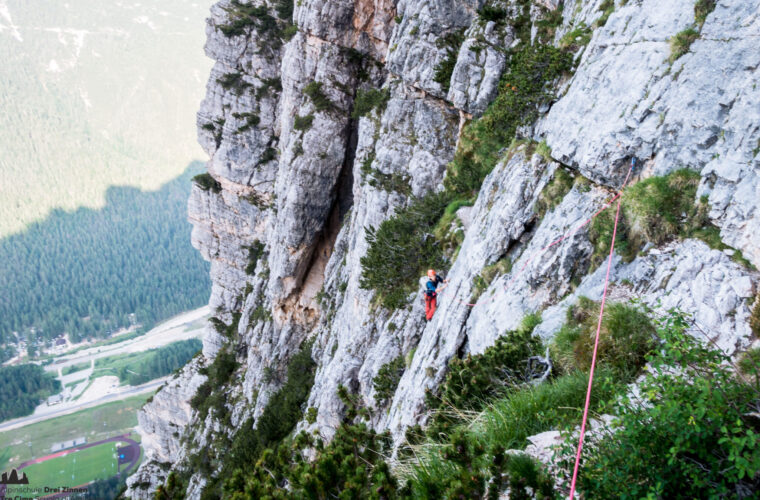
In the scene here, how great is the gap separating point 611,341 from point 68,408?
140 metres

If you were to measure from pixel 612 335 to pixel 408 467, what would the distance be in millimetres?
3110

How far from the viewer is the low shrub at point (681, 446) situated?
3.05 meters

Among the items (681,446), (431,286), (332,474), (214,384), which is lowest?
(214,384)

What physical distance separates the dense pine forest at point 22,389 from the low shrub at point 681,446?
146 meters

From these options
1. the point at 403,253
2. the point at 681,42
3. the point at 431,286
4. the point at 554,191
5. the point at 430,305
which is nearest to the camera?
the point at 681,42

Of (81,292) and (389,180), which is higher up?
(389,180)

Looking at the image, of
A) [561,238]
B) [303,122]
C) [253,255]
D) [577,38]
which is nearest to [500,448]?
[561,238]

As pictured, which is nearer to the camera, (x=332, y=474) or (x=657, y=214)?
(x=332, y=474)

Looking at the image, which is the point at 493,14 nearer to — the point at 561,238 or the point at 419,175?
the point at 419,175

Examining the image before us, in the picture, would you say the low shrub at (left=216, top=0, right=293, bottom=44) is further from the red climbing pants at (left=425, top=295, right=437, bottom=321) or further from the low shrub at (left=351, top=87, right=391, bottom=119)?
the red climbing pants at (left=425, top=295, right=437, bottom=321)

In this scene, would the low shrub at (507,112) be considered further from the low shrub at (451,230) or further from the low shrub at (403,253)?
the low shrub at (403,253)

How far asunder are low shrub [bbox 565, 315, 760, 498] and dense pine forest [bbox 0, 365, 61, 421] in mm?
146494

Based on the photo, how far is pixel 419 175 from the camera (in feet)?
69.1

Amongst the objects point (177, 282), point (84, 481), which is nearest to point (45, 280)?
point (177, 282)
